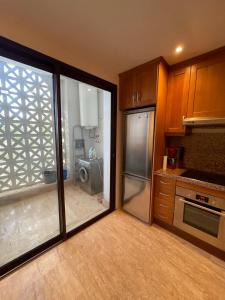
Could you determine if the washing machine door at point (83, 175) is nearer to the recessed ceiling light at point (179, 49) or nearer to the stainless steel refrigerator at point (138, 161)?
the stainless steel refrigerator at point (138, 161)

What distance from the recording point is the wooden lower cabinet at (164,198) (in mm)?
1894

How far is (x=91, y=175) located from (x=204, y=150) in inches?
83.2

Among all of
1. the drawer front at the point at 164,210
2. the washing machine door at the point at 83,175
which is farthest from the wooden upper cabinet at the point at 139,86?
the washing machine door at the point at 83,175

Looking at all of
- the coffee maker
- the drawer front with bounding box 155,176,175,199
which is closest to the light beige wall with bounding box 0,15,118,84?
the coffee maker

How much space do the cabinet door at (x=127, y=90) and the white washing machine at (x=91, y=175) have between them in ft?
4.52

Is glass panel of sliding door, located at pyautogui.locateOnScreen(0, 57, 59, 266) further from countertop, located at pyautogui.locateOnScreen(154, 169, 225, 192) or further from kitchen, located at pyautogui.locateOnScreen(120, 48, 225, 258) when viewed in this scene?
countertop, located at pyautogui.locateOnScreen(154, 169, 225, 192)

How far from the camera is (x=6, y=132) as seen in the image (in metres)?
2.13

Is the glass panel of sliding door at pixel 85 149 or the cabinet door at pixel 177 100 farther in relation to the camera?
the glass panel of sliding door at pixel 85 149

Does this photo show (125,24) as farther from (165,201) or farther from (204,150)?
(165,201)

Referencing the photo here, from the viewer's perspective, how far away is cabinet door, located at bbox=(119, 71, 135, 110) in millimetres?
2088

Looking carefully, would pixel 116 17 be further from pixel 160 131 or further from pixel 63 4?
pixel 160 131

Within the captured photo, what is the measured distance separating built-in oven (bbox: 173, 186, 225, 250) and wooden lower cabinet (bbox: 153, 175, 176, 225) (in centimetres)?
7

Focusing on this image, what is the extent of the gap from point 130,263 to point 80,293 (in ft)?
1.86

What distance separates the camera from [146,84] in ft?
6.27
